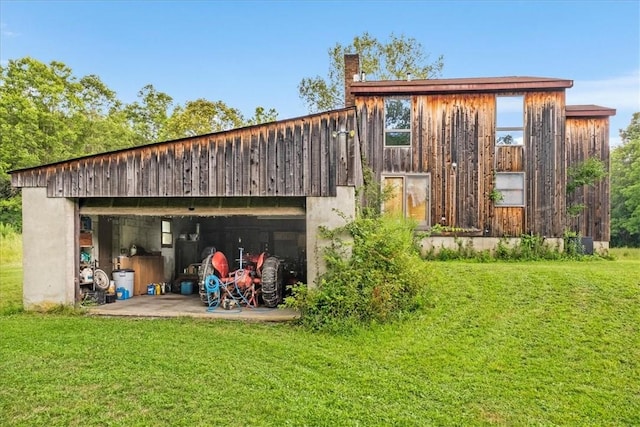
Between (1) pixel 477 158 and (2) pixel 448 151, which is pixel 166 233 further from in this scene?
(1) pixel 477 158

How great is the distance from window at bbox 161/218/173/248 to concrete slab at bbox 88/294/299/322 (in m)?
3.10

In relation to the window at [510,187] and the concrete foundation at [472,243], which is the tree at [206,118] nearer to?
the concrete foundation at [472,243]

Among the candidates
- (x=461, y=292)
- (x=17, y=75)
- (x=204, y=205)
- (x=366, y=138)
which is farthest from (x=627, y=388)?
(x=17, y=75)

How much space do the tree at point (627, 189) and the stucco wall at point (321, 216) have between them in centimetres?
2552

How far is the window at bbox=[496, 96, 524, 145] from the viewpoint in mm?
12969

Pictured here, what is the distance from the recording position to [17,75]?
25.8 meters

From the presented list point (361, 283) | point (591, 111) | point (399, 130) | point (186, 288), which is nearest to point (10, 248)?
point (186, 288)

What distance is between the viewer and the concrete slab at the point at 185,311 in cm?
827

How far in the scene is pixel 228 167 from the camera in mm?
8281

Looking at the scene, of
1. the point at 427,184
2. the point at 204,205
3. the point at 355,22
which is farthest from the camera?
the point at 355,22

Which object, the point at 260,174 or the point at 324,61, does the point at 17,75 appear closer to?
the point at 324,61

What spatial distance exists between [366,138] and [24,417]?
10.8 m

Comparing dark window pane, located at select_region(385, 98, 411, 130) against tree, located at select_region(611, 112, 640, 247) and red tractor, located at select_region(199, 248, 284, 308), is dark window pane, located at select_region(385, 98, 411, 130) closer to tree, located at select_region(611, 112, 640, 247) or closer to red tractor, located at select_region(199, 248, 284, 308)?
red tractor, located at select_region(199, 248, 284, 308)

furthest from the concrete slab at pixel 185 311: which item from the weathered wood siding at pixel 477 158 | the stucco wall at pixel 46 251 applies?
the weathered wood siding at pixel 477 158
